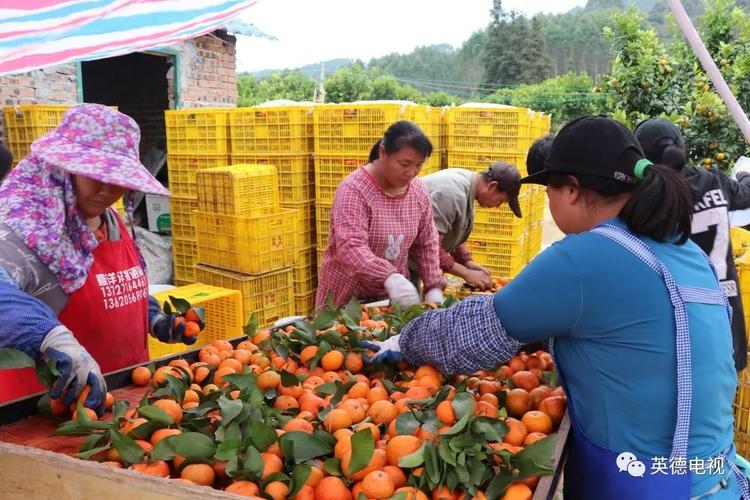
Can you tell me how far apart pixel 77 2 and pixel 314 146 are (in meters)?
4.22

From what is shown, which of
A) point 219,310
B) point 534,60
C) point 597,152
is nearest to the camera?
point 597,152

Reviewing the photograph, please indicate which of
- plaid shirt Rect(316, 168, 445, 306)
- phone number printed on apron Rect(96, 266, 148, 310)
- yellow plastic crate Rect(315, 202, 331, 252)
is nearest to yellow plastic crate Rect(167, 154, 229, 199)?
yellow plastic crate Rect(315, 202, 331, 252)

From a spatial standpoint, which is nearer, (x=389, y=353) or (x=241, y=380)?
(x=241, y=380)

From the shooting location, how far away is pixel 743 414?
122 inches

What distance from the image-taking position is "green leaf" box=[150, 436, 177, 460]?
4.67 ft

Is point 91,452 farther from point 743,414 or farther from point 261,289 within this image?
point 261,289

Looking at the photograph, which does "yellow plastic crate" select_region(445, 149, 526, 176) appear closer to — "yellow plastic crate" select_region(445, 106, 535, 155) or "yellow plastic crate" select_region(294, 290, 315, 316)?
"yellow plastic crate" select_region(445, 106, 535, 155)

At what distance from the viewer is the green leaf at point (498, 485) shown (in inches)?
53.7

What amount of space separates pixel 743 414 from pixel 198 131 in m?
5.79

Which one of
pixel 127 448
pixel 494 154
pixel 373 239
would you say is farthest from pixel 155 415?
pixel 494 154

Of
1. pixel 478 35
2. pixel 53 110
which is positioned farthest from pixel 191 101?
pixel 478 35

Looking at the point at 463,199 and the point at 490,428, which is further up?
the point at 463,199

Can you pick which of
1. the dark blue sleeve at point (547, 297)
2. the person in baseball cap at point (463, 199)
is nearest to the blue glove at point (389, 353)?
the dark blue sleeve at point (547, 297)

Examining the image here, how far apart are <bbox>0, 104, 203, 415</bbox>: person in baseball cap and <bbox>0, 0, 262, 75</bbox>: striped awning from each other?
0.22 meters
